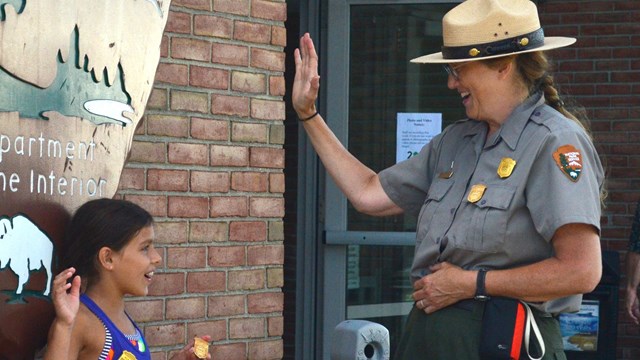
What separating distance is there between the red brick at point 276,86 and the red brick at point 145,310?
40.2 inches

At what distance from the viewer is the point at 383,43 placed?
268 inches

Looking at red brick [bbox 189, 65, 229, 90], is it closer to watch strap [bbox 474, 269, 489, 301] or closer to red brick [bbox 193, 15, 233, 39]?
red brick [bbox 193, 15, 233, 39]

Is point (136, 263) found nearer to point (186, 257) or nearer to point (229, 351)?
point (186, 257)

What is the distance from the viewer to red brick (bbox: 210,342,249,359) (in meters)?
4.84

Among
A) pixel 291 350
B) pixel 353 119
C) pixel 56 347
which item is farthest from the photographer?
pixel 291 350

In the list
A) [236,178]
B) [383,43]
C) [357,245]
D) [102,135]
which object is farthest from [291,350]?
[102,135]

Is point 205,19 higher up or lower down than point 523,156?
higher up

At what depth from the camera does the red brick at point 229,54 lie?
15.8 ft

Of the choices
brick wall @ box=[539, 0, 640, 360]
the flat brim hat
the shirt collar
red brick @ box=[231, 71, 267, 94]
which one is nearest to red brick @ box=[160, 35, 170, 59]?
red brick @ box=[231, 71, 267, 94]

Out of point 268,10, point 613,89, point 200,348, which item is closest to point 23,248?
point 200,348

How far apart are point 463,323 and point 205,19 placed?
5.66 ft

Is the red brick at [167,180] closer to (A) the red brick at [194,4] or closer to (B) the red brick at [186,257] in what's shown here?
(B) the red brick at [186,257]

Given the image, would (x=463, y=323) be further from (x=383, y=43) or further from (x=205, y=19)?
(x=383, y=43)

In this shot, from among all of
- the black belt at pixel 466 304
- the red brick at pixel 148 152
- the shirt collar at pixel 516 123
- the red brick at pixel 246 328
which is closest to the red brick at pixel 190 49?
the red brick at pixel 148 152
